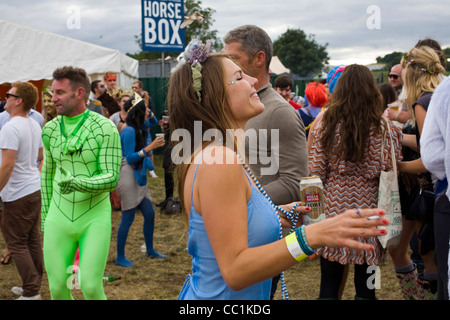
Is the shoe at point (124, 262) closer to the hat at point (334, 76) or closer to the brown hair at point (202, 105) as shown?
the hat at point (334, 76)

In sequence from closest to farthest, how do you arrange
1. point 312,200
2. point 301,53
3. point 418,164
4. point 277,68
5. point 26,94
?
point 312,200 → point 418,164 → point 26,94 → point 277,68 → point 301,53

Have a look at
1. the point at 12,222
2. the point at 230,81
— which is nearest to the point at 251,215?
the point at 230,81

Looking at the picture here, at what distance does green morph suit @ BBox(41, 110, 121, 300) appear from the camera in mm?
3672

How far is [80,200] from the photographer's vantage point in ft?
12.4

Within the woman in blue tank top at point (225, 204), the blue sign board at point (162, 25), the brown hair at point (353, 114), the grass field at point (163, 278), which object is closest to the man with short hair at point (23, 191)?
the grass field at point (163, 278)

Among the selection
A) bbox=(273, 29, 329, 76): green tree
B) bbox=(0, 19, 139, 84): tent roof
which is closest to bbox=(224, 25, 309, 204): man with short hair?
bbox=(0, 19, 139, 84): tent roof

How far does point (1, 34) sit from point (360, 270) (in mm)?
8225

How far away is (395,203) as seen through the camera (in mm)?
3607

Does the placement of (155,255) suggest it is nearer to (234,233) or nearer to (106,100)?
(106,100)

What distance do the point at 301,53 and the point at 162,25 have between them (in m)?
50.6

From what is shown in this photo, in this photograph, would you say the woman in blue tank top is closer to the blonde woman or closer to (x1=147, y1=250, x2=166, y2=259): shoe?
the blonde woman

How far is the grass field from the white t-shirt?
112 cm

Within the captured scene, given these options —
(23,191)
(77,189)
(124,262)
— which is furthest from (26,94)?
(124,262)

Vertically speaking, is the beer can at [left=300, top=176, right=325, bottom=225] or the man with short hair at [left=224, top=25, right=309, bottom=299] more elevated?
the man with short hair at [left=224, top=25, right=309, bottom=299]
